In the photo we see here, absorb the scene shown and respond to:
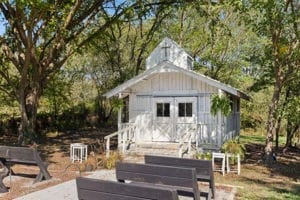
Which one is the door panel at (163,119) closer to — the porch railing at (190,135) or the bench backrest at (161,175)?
the porch railing at (190,135)

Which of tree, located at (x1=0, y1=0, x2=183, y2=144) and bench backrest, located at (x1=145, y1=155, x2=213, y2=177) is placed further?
tree, located at (x1=0, y1=0, x2=183, y2=144)

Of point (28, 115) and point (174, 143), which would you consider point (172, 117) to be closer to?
point (174, 143)

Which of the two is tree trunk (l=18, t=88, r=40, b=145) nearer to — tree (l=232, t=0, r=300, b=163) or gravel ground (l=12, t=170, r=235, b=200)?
gravel ground (l=12, t=170, r=235, b=200)

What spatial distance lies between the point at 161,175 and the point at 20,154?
14.6 ft

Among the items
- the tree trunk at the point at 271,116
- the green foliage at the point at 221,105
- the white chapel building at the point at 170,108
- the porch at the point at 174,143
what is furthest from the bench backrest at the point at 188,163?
the white chapel building at the point at 170,108

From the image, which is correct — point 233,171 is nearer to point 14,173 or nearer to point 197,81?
point 197,81

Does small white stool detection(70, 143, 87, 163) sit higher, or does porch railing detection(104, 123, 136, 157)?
porch railing detection(104, 123, 136, 157)

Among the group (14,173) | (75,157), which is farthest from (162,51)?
(14,173)

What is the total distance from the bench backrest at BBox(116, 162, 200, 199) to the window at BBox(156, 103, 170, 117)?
1079 centimetres

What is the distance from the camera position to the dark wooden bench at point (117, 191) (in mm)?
4577

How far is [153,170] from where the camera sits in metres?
6.53

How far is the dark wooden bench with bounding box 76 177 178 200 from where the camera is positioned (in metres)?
4.58

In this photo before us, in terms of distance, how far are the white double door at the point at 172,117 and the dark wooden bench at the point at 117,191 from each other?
38.0 ft

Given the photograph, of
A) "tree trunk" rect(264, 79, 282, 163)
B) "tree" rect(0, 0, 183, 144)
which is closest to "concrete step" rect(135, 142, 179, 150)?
"tree trunk" rect(264, 79, 282, 163)
